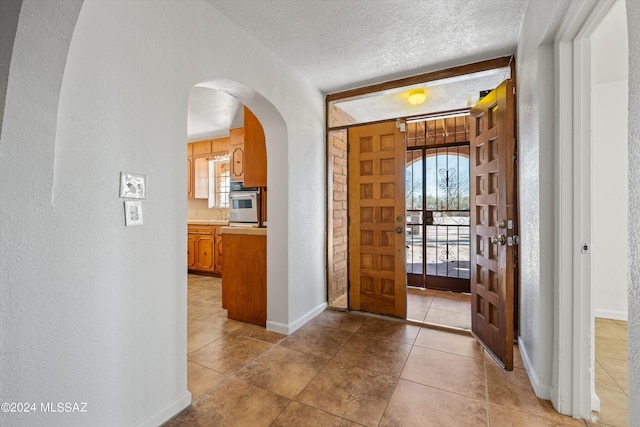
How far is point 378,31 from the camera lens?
2.21 metres

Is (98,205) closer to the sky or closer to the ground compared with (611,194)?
closer to the ground

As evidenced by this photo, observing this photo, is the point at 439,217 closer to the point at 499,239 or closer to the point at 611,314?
the point at 611,314

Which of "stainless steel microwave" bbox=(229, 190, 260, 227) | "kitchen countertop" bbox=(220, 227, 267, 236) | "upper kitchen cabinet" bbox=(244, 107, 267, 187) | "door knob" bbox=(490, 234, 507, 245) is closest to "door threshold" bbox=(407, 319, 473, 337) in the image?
"door knob" bbox=(490, 234, 507, 245)

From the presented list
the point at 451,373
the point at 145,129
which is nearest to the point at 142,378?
the point at 145,129

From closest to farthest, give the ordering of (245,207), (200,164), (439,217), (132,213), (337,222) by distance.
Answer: (132,213) < (245,207) < (337,222) < (439,217) < (200,164)

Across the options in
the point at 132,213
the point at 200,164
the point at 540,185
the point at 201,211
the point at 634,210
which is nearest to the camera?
the point at 634,210

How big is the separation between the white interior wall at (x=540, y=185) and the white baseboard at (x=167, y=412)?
6.98ft

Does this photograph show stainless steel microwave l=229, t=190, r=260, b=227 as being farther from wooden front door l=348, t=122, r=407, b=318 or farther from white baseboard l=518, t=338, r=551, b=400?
white baseboard l=518, t=338, r=551, b=400

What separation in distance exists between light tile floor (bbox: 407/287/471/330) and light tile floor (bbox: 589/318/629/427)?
3.14 ft

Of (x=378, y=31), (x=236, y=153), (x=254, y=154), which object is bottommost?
(x=254, y=154)

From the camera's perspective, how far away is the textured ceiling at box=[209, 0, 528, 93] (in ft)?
6.37

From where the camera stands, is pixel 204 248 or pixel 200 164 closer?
pixel 204 248

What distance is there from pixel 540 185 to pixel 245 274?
8.43 ft

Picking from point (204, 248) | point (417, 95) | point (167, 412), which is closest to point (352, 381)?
point (167, 412)
